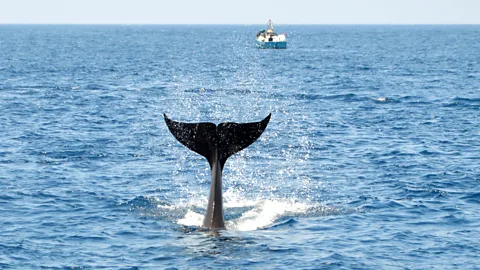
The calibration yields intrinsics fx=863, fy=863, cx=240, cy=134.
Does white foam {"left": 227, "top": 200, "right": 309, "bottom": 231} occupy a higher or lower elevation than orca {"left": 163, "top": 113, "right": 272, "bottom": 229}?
lower

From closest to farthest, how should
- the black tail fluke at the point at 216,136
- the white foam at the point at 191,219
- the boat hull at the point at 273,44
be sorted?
the black tail fluke at the point at 216,136
the white foam at the point at 191,219
the boat hull at the point at 273,44

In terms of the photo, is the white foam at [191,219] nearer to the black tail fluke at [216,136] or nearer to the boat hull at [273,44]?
the black tail fluke at [216,136]

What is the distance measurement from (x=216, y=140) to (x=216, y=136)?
0.40 ft

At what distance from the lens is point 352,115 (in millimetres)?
45062

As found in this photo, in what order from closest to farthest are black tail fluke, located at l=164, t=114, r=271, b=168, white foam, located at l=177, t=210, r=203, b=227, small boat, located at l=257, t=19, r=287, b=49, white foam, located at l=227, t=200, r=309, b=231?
1. black tail fluke, located at l=164, t=114, r=271, b=168
2. white foam, located at l=227, t=200, r=309, b=231
3. white foam, located at l=177, t=210, r=203, b=227
4. small boat, located at l=257, t=19, r=287, b=49

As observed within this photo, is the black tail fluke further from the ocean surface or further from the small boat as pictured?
the small boat

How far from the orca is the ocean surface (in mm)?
765

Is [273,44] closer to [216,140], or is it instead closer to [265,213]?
[265,213]

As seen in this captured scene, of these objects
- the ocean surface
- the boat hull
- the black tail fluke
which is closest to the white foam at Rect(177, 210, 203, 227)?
the ocean surface

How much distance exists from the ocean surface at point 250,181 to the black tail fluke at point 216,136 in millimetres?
1993

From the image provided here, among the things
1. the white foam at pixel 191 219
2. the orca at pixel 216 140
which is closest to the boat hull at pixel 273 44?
the white foam at pixel 191 219

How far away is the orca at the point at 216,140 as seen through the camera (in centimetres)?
1950

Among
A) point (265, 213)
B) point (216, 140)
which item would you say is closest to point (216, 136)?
point (216, 140)

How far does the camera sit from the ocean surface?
19516 millimetres
